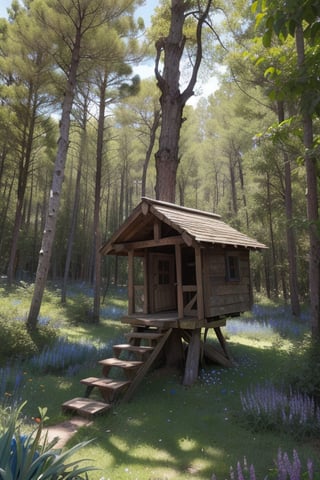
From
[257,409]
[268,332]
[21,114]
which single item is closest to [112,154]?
[21,114]

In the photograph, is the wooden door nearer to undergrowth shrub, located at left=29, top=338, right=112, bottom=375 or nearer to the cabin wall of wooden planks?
the cabin wall of wooden planks

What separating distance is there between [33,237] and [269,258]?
24.3m

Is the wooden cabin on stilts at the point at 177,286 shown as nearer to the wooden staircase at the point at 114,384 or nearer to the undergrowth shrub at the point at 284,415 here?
the wooden staircase at the point at 114,384

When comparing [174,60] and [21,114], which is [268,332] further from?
[21,114]

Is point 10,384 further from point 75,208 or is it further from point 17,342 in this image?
point 75,208

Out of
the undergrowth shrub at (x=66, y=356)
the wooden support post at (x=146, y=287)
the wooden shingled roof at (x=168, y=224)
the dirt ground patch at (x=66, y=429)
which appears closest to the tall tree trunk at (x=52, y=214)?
the undergrowth shrub at (x=66, y=356)

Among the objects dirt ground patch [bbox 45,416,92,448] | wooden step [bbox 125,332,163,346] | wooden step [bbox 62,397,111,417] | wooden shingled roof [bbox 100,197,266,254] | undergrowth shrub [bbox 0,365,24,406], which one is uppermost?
wooden shingled roof [bbox 100,197,266,254]

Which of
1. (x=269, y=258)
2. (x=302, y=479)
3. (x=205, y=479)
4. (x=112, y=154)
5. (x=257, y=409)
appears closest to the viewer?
(x=302, y=479)

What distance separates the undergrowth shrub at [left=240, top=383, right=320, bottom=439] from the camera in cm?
424

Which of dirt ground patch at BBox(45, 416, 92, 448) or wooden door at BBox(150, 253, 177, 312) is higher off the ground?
wooden door at BBox(150, 253, 177, 312)

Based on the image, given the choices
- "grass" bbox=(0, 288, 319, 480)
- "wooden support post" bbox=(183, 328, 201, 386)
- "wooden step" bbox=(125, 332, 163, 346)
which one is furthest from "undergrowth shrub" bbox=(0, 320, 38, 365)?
"wooden support post" bbox=(183, 328, 201, 386)

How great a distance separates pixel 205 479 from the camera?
3326 mm

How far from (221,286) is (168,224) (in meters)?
2.11

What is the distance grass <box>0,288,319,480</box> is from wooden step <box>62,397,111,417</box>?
0.14m
